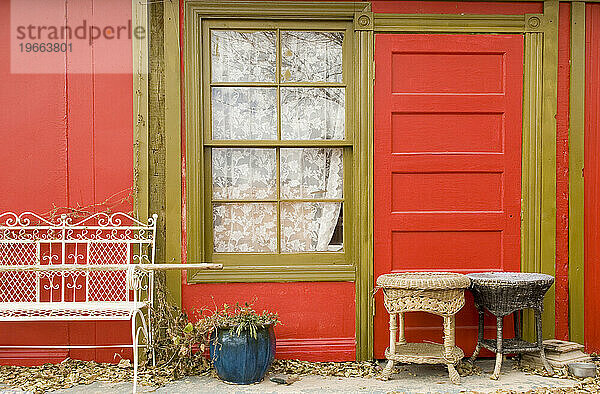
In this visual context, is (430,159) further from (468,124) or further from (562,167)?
(562,167)

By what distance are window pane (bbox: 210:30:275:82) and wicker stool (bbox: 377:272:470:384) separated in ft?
6.21

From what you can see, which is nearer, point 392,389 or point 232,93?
point 392,389

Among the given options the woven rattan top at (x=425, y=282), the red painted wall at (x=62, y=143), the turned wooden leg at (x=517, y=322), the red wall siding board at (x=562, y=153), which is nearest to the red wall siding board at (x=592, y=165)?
the red wall siding board at (x=562, y=153)

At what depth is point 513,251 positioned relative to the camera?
577 cm

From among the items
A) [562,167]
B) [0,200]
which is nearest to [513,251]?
[562,167]

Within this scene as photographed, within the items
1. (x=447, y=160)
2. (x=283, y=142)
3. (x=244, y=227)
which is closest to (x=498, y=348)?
(x=447, y=160)

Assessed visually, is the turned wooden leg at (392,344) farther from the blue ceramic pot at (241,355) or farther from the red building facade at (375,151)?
the blue ceramic pot at (241,355)

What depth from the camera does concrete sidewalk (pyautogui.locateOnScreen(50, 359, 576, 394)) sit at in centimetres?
502

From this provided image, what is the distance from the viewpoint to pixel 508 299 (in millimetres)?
5180

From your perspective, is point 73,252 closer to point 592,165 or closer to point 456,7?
point 456,7

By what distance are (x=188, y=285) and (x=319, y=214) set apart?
1.17 metres

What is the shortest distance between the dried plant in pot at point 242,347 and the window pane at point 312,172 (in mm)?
1098

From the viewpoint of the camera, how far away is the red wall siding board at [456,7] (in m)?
5.70

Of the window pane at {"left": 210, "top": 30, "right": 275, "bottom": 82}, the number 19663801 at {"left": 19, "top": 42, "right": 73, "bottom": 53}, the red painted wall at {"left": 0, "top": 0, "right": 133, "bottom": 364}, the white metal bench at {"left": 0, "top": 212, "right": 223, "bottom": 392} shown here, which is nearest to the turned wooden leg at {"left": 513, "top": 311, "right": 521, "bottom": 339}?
the window pane at {"left": 210, "top": 30, "right": 275, "bottom": 82}
